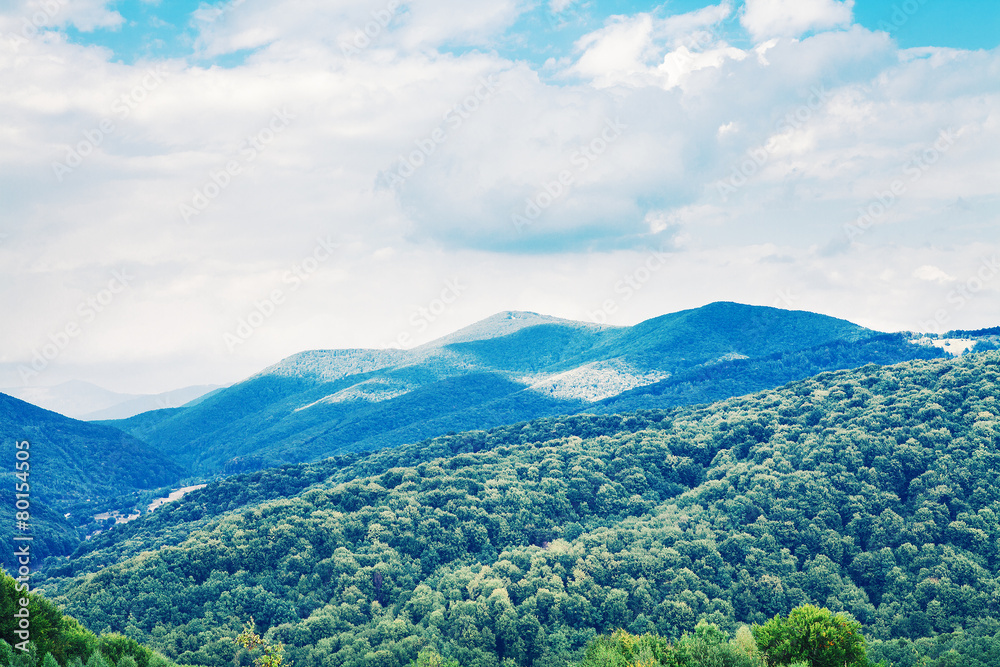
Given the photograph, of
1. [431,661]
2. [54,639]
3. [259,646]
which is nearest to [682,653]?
[431,661]

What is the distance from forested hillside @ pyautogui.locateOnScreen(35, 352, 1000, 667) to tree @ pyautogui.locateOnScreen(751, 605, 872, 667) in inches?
486

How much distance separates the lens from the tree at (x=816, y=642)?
43375mm

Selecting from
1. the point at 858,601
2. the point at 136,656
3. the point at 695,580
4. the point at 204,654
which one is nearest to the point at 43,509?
the point at 204,654

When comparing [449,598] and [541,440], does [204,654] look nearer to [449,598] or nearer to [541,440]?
[449,598]

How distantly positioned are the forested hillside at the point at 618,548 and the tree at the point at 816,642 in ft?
40.5

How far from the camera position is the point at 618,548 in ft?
240

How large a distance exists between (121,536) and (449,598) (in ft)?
224

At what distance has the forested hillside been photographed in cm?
6025

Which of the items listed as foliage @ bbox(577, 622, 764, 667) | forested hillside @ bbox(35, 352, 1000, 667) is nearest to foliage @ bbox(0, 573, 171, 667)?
forested hillside @ bbox(35, 352, 1000, 667)

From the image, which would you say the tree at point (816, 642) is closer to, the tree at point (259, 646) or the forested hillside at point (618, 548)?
the forested hillside at point (618, 548)

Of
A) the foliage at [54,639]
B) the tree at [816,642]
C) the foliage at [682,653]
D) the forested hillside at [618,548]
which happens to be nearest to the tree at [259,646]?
the forested hillside at [618,548]

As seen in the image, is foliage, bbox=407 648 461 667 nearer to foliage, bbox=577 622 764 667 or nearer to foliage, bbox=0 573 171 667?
foliage, bbox=577 622 764 667

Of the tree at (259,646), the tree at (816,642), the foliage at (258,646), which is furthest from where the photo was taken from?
the foliage at (258,646)

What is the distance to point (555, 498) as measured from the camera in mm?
86688
